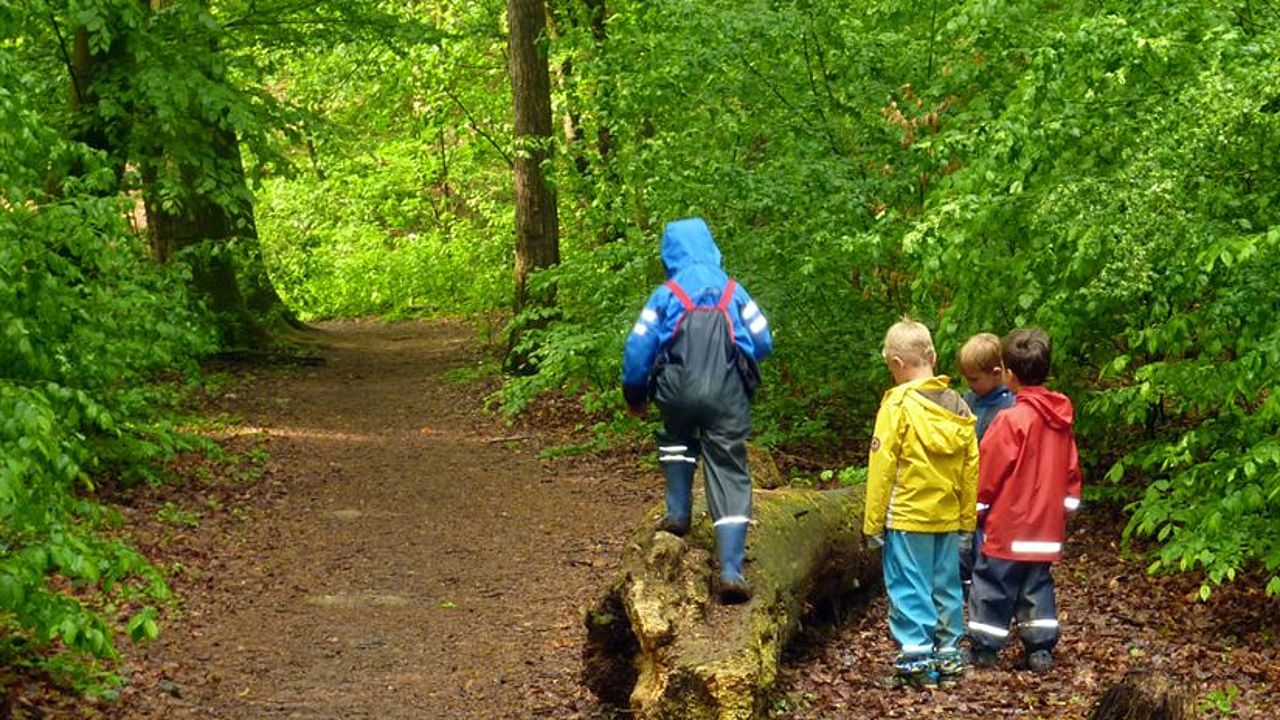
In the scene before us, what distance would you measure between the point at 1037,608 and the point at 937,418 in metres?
1.12

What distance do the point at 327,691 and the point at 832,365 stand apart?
585 cm

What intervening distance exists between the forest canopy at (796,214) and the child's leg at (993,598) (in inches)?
37.0

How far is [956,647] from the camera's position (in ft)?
21.2

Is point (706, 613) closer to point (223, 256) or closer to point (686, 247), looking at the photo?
point (686, 247)

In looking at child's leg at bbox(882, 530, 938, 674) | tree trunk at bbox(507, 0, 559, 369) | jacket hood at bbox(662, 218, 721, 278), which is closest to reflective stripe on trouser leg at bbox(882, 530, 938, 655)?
child's leg at bbox(882, 530, 938, 674)

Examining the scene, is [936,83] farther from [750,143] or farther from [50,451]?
[50,451]

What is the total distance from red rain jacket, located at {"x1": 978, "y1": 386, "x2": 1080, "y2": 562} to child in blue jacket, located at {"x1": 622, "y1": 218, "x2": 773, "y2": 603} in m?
1.21

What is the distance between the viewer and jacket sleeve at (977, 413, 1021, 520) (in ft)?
20.9

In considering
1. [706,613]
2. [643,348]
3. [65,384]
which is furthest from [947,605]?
[65,384]

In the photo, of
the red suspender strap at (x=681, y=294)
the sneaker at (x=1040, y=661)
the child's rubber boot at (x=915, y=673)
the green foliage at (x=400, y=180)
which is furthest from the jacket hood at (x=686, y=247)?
the green foliage at (x=400, y=180)

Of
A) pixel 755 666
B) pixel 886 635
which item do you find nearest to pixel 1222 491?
pixel 886 635

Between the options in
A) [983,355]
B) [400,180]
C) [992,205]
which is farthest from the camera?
[400,180]

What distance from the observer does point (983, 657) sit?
655cm

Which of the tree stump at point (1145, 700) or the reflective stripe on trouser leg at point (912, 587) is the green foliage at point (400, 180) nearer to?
the reflective stripe on trouser leg at point (912, 587)
